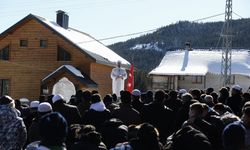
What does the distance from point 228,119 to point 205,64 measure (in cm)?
4635

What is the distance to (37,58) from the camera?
35438 mm

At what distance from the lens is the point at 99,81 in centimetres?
3541

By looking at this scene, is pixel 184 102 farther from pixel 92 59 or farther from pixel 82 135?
pixel 92 59

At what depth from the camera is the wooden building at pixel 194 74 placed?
165ft

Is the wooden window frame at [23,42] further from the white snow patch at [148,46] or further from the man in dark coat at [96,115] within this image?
the white snow patch at [148,46]

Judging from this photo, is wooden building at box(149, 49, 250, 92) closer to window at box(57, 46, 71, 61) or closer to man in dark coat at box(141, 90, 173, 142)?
window at box(57, 46, 71, 61)

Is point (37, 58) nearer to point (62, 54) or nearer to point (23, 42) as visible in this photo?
point (23, 42)

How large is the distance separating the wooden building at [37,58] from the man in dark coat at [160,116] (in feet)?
79.5

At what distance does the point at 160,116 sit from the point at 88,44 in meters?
30.2

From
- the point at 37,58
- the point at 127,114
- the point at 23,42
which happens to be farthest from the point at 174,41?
the point at 127,114

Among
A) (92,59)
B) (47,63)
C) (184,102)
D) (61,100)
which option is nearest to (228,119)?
(184,102)

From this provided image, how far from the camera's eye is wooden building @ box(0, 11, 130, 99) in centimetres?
3400

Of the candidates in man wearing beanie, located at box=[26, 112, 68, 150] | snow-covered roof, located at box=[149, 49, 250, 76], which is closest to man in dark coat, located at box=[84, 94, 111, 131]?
man wearing beanie, located at box=[26, 112, 68, 150]

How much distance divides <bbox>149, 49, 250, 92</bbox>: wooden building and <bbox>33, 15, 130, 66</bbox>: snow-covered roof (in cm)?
1032
